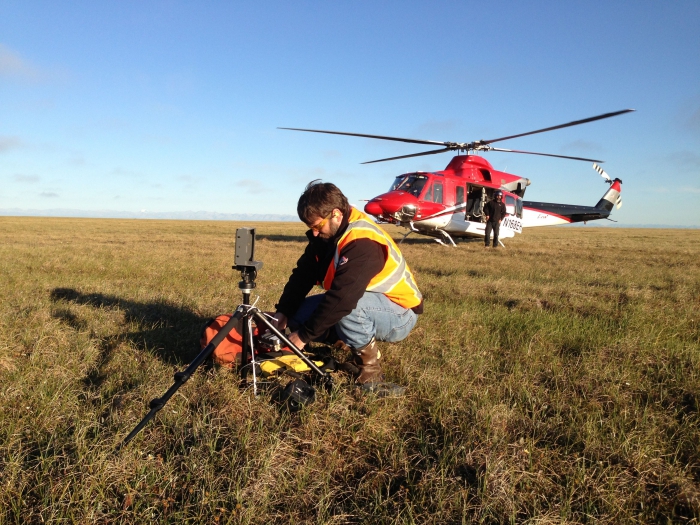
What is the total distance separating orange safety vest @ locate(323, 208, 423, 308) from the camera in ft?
10.7

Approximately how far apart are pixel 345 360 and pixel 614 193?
23276 mm

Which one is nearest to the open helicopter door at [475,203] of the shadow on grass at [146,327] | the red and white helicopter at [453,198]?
the red and white helicopter at [453,198]

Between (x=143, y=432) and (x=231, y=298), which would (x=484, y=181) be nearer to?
(x=231, y=298)

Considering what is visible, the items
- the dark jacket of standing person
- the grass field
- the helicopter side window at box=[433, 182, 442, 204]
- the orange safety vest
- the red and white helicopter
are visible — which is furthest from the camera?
the dark jacket of standing person

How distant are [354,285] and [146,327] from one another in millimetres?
2745

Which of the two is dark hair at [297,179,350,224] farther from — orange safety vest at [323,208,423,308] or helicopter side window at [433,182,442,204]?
helicopter side window at [433,182,442,204]

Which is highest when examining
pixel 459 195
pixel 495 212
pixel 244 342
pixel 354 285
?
pixel 459 195

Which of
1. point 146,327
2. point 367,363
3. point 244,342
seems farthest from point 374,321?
point 146,327

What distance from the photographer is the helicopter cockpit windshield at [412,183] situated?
1527cm

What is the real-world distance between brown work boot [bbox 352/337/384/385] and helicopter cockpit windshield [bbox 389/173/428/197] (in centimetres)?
1221

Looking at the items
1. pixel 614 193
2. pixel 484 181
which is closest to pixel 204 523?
pixel 484 181

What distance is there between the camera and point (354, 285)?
10.3 ft

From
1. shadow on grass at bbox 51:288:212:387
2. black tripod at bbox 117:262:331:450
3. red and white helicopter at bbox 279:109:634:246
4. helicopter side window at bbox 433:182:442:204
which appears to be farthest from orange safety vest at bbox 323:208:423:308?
helicopter side window at bbox 433:182:442:204

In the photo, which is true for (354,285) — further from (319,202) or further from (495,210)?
(495,210)
